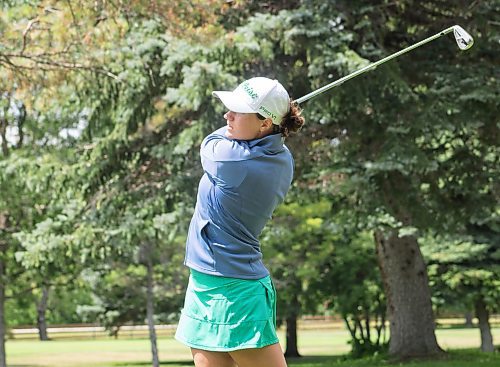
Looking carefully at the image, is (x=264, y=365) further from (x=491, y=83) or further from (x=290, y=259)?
(x=290, y=259)

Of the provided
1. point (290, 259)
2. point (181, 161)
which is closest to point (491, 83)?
point (181, 161)

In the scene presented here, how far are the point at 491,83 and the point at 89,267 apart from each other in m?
10.1

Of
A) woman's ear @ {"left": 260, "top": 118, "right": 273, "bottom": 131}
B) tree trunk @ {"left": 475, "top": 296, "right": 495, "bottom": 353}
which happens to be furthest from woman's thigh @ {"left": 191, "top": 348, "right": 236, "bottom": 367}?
tree trunk @ {"left": 475, "top": 296, "right": 495, "bottom": 353}

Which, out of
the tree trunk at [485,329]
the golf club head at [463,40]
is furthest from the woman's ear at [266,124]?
the tree trunk at [485,329]

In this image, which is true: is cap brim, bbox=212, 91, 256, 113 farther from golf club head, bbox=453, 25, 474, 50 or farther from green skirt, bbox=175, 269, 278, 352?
golf club head, bbox=453, 25, 474, 50

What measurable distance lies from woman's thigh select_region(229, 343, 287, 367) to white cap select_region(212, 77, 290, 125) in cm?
81

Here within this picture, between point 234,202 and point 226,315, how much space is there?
1.30ft

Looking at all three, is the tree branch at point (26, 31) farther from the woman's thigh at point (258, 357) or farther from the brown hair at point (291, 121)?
the woman's thigh at point (258, 357)

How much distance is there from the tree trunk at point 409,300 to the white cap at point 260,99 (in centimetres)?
1139

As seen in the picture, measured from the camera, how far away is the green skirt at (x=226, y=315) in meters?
3.14

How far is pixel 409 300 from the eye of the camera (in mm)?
14453

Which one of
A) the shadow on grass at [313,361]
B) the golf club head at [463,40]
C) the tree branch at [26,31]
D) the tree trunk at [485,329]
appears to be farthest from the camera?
the tree trunk at [485,329]

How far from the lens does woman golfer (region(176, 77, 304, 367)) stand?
123 inches

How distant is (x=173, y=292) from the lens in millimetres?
23719
